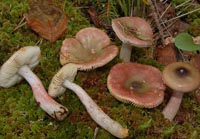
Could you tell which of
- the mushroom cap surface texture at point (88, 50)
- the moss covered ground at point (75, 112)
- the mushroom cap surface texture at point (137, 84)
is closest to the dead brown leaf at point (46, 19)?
the moss covered ground at point (75, 112)

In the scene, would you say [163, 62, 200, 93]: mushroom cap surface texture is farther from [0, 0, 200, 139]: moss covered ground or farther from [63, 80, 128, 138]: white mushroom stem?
[63, 80, 128, 138]: white mushroom stem

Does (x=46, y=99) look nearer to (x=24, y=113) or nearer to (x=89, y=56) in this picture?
(x=24, y=113)

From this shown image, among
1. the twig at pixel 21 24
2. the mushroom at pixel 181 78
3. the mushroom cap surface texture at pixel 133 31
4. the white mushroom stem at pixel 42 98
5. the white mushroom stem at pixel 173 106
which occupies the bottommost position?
the white mushroom stem at pixel 173 106

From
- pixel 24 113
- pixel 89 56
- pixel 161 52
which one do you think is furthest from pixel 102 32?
pixel 24 113

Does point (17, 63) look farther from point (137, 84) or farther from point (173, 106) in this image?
point (173, 106)

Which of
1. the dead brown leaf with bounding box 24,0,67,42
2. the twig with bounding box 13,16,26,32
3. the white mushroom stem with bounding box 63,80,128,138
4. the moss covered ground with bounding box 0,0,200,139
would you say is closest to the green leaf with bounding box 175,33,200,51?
the moss covered ground with bounding box 0,0,200,139

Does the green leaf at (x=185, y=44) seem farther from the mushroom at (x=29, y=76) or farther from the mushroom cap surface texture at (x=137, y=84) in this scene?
the mushroom at (x=29, y=76)
